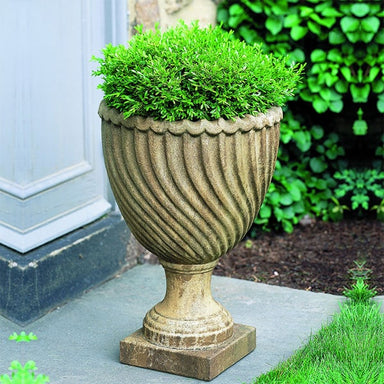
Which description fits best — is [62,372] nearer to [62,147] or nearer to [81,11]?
[62,147]

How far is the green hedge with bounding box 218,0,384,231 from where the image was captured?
5.09m

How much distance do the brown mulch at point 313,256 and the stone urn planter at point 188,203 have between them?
1.17 m

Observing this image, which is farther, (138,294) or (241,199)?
(138,294)

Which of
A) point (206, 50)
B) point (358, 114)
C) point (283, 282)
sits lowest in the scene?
point (283, 282)

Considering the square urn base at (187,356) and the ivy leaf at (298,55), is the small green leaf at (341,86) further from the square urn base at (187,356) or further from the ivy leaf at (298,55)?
the square urn base at (187,356)

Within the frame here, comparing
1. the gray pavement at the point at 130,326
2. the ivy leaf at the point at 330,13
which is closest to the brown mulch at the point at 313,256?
the gray pavement at the point at 130,326

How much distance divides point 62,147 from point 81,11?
73 centimetres

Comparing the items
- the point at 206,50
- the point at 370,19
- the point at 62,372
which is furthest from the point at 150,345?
the point at 370,19

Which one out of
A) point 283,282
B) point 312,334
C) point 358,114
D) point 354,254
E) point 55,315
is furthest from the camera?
point 358,114

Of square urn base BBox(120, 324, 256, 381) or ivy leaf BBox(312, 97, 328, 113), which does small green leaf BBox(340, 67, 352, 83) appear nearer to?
ivy leaf BBox(312, 97, 328, 113)

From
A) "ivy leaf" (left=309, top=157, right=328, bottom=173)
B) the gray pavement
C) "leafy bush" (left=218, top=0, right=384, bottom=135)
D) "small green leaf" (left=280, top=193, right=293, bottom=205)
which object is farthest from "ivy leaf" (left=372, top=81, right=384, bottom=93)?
the gray pavement

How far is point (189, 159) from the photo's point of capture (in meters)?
3.01

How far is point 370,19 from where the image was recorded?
5074mm

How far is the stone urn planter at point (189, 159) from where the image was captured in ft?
9.82
